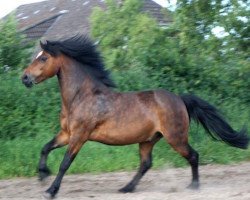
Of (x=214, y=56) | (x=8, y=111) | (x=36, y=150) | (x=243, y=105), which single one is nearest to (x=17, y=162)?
(x=36, y=150)

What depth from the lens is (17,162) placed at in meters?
9.76

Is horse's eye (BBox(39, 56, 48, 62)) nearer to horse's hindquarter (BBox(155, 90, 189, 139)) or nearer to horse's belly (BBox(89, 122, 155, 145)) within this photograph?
horse's belly (BBox(89, 122, 155, 145))

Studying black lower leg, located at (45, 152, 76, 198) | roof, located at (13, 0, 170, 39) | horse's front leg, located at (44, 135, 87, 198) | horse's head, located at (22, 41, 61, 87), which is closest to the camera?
black lower leg, located at (45, 152, 76, 198)

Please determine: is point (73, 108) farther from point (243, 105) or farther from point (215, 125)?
point (243, 105)

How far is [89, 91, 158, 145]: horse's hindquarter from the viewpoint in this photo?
7.65 meters

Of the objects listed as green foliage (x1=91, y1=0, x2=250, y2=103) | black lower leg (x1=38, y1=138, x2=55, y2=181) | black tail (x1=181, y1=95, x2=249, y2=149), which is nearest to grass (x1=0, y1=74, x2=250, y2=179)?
green foliage (x1=91, y1=0, x2=250, y2=103)

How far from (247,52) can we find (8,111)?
22.5 ft

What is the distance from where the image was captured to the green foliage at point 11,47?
13438 millimetres

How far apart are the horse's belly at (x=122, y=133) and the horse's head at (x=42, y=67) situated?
98 centimetres

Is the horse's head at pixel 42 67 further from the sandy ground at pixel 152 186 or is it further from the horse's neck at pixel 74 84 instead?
the sandy ground at pixel 152 186

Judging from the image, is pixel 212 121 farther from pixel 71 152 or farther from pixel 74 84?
pixel 71 152

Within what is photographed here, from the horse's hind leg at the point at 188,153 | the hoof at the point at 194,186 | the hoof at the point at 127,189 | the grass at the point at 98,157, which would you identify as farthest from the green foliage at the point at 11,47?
the hoof at the point at 194,186

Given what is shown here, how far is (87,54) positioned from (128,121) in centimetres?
107

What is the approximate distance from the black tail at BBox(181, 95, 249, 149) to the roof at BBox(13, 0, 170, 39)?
15.6m
